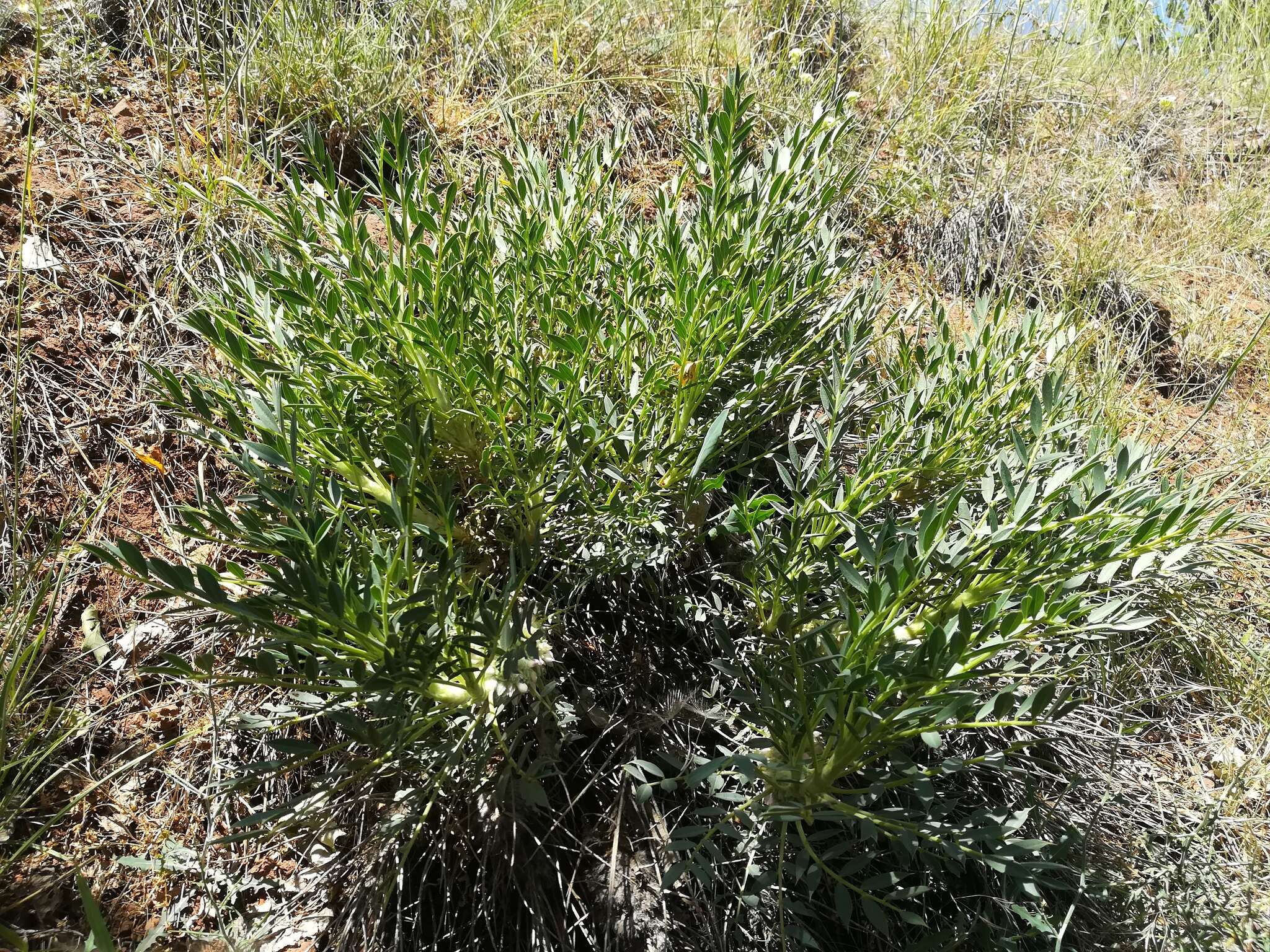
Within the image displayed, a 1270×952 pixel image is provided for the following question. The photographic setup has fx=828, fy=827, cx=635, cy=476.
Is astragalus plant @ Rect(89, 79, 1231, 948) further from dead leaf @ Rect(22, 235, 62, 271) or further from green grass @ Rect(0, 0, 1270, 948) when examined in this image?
dead leaf @ Rect(22, 235, 62, 271)

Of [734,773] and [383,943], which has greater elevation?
[734,773]

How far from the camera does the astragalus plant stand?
1.38 m

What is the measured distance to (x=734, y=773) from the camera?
1.48 meters

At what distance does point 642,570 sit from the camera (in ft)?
6.32

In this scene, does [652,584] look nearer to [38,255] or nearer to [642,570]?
[642,570]

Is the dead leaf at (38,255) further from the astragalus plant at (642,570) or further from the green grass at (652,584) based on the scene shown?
the astragalus plant at (642,570)

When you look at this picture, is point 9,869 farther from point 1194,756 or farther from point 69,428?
point 1194,756

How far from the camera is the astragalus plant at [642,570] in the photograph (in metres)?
1.38

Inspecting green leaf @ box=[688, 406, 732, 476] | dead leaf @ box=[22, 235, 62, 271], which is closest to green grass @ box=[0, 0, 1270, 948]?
green leaf @ box=[688, 406, 732, 476]

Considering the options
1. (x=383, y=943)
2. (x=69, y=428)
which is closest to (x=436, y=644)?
(x=383, y=943)

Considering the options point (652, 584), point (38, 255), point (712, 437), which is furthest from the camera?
point (38, 255)

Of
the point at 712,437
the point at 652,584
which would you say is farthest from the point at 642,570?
the point at 712,437

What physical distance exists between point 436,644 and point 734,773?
59cm

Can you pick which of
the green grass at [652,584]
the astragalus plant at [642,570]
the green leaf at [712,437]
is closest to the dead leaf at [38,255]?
the green grass at [652,584]
